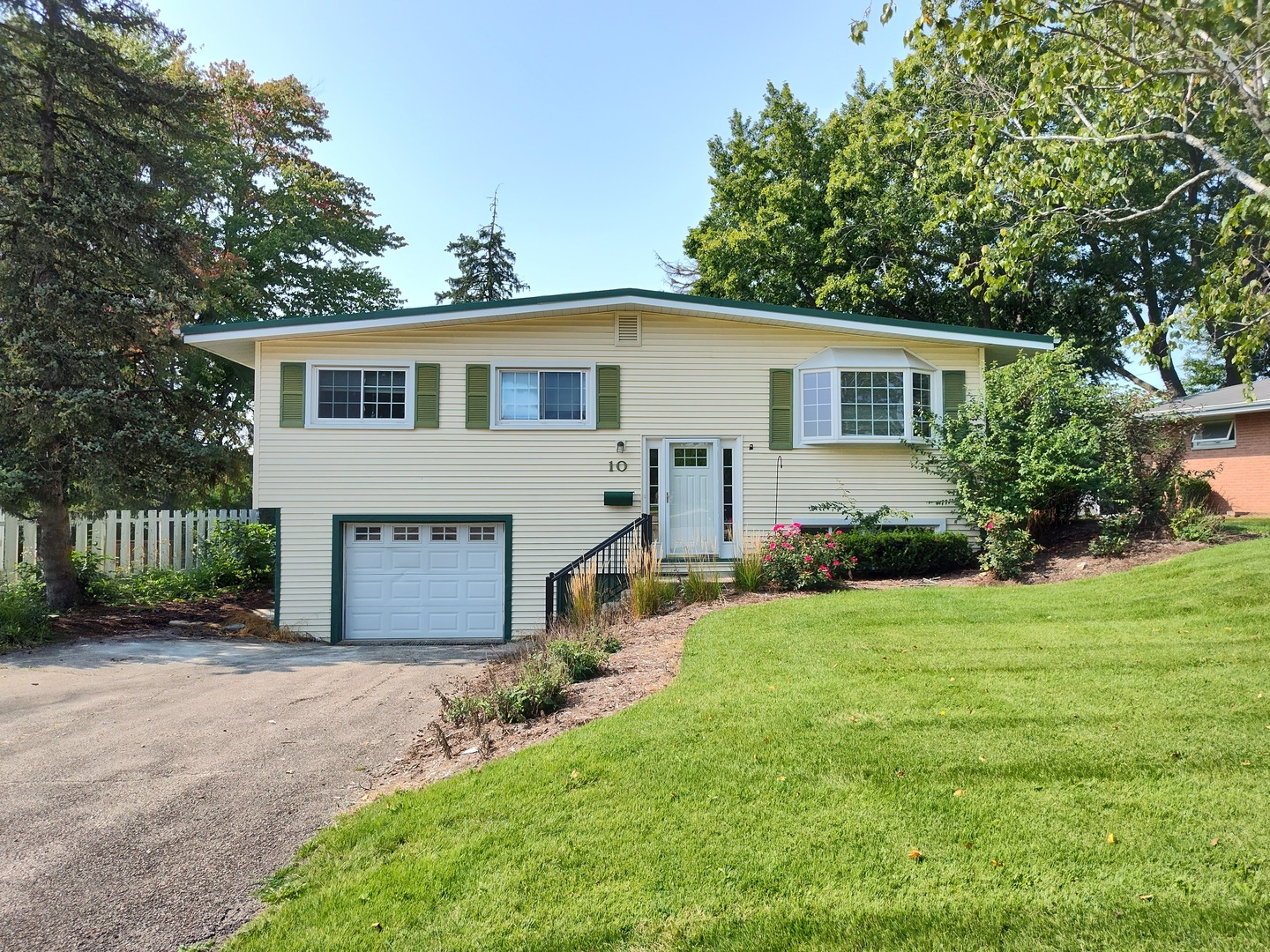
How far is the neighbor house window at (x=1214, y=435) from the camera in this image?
18703 millimetres

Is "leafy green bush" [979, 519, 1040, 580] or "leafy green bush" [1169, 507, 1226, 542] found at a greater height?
"leafy green bush" [1169, 507, 1226, 542]

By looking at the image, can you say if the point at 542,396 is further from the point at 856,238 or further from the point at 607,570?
the point at 856,238

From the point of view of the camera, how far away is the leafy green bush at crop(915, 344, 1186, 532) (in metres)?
11.2

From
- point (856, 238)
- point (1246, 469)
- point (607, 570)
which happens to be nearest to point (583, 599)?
point (607, 570)

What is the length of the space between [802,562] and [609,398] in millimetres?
4376

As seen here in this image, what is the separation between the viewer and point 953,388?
12930mm

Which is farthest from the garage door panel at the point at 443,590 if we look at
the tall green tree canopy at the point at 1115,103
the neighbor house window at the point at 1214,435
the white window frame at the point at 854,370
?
the neighbor house window at the point at 1214,435

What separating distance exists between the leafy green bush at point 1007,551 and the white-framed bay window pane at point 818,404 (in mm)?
2951

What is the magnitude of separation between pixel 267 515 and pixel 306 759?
13.2 m

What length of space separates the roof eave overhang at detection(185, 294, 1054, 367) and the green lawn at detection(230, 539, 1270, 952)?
7662mm

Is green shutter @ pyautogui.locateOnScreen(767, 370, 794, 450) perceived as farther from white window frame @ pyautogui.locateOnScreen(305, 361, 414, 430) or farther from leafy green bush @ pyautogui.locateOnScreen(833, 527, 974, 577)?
white window frame @ pyautogui.locateOnScreen(305, 361, 414, 430)

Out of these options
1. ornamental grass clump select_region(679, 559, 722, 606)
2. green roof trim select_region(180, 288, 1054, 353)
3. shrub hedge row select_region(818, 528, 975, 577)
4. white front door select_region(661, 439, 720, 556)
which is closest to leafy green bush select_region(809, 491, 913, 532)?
shrub hedge row select_region(818, 528, 975, 577)

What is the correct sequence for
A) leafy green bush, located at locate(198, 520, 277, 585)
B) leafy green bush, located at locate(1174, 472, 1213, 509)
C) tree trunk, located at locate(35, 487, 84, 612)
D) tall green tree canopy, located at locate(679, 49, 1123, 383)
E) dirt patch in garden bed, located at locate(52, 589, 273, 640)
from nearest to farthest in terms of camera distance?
dirt patch in garden bed, located at locate(52, 589, 273, 640) < tree trunk, located at locate(35, 487, 84, 612) < leafy green bush, located at locate(1174, 472, 1213, 509) < leafy green bush, located at locate(198, 520, 277, 585) < tall green tree canopy, located at locate(679, 49, 1123, 383)

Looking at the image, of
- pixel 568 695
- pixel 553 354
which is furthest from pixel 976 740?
pixel 553 354
